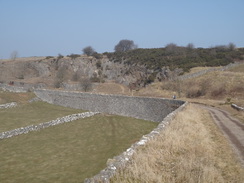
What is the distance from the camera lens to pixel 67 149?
73.5ft

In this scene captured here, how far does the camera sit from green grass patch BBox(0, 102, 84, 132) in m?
31.5

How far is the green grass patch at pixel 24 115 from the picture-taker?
31511 mm

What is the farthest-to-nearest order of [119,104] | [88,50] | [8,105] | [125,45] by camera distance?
[125,45], [88,50], [8,105], [119,104]

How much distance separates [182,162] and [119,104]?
3071 centimetres

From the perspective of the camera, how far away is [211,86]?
48062mm

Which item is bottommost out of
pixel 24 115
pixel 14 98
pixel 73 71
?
pixel 24 115

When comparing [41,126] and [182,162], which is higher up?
[182,162]

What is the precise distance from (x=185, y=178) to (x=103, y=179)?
8.41ft

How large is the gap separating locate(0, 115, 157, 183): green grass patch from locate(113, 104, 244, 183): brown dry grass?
6.87 m

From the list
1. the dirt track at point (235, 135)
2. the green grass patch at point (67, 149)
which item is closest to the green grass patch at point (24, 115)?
the green grass patch at point (67, 149)

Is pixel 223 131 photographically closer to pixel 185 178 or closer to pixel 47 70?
pixel 185 178

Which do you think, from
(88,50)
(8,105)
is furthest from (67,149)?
(88,50)

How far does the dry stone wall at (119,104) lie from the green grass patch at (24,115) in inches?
167

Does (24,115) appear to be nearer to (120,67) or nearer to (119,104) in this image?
(119,104)
